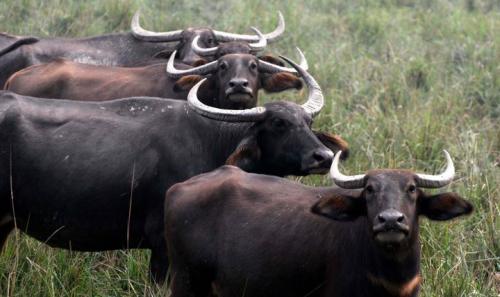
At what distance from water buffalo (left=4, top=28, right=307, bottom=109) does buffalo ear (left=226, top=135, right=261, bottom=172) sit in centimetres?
110

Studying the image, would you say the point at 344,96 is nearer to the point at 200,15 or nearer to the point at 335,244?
the point at 200,15

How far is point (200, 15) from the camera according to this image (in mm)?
15039

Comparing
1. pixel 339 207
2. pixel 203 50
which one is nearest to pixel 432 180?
pixel 339 207

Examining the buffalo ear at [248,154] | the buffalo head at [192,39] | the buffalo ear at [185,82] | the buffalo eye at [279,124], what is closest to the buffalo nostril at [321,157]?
the buffalo eye at [279,124]

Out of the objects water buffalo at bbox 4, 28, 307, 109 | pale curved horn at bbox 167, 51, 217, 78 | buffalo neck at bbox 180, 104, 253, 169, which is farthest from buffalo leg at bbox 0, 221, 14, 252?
pale curved horn at bbox 167, 51, 217, 78

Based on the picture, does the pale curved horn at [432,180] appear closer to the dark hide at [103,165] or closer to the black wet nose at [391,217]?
the black wet nose at [391,217]

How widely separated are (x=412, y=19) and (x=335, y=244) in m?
9.98

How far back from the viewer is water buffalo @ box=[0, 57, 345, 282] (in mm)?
7609

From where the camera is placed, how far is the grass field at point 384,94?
24.5 ft

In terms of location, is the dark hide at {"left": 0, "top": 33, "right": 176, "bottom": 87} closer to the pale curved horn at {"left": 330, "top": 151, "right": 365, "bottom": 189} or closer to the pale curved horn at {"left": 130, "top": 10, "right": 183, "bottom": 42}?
the pale curved horn at {"left": 130, "top": 10, "right": 183, "bottom": 42}

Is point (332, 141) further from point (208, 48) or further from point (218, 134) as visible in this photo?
point (208, 48)

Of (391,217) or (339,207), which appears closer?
(391,217)

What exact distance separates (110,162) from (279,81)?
2.44 metres

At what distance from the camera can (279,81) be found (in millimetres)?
9680
